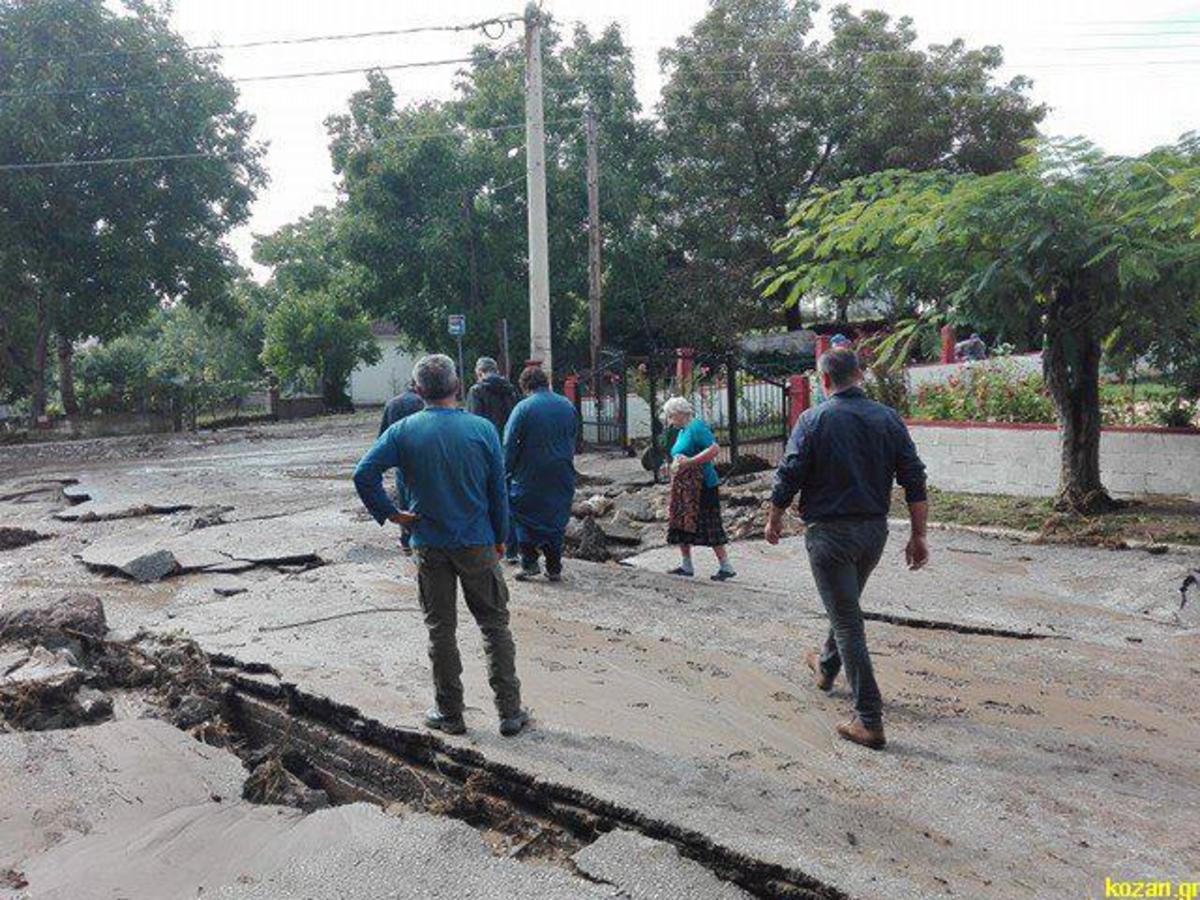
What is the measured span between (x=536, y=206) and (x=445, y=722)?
11.3 m

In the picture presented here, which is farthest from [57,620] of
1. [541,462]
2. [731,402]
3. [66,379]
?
[66,379]

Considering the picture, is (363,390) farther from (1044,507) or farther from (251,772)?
(251,772)

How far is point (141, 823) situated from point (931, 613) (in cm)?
529

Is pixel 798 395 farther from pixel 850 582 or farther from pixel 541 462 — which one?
pixel 850 582

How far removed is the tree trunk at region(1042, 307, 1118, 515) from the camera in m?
9.83

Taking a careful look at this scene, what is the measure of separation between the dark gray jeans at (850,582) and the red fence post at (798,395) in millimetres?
10608

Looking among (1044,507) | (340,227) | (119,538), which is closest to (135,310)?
(340,227)

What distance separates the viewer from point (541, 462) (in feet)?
Answer: 26.3

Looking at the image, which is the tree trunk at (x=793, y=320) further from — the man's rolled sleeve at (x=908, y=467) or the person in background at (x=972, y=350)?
the man's rolled sleeve at (x=908, y=467)

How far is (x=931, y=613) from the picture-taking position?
724cm

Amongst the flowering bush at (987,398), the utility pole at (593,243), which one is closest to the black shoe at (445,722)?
the flowering bush at (987,398)

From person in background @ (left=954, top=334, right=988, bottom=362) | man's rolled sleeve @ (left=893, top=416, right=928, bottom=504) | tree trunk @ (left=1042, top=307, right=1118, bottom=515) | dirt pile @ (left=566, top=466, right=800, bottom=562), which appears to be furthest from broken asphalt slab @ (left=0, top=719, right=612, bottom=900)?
person in background @ (left=954, top=334, right=988, bottom=362)

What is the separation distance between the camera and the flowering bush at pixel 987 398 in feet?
39.6

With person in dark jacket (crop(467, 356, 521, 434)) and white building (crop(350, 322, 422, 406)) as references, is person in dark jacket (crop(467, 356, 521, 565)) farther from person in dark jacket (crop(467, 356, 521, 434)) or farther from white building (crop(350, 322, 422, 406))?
white building (crop(350, 322, 422, 406))
